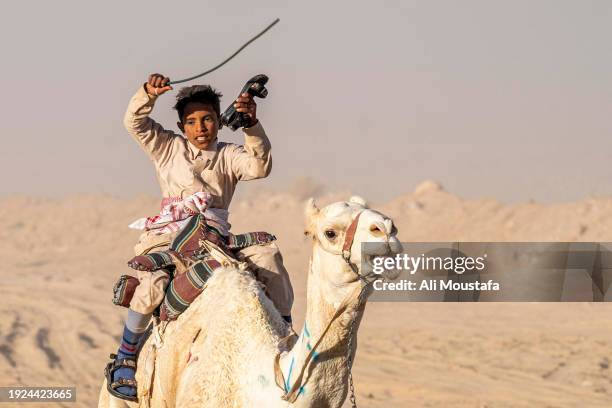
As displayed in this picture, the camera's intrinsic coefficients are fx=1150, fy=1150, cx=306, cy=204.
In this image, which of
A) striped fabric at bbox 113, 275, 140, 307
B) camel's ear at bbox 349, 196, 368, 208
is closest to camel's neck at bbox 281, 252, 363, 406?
camel's ear at bbox 349, 196, 368, 208

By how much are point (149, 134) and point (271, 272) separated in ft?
3.84

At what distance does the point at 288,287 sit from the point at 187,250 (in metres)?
0.61

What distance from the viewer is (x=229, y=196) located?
689 centimetres

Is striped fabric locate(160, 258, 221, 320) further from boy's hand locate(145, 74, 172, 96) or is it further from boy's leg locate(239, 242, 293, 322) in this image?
boy's hand locate(145, 74, 172, 96)

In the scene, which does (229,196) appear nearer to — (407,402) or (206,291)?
(206,291)

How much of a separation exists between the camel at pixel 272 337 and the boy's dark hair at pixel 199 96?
3.79ft

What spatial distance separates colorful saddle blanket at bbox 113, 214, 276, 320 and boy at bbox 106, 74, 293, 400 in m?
0.06

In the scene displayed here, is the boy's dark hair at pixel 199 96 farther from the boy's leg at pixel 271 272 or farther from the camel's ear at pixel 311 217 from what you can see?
the camel's ear at pixel 311 217

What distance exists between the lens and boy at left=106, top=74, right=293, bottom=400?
6410 millimetres

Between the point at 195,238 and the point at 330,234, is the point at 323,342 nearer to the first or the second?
the point at 330,234

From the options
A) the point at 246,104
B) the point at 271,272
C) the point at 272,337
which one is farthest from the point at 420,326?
the point at 272,337

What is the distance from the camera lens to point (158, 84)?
21.0 ft

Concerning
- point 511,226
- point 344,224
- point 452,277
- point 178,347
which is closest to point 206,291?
point 178,347

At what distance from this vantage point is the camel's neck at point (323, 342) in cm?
480
